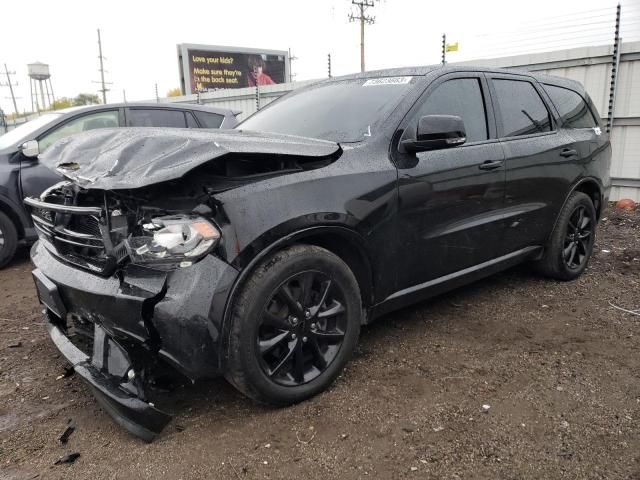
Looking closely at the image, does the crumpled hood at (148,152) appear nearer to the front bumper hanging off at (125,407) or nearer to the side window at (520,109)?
the front bumper hanging off at (125,407)

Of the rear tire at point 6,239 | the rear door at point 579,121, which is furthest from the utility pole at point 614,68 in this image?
the rear tire at point 6,239

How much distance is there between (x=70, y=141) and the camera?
2963 mm

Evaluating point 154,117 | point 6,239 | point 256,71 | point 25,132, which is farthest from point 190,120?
point 256,71

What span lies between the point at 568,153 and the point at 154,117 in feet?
14.9

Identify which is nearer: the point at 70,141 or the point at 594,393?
the point at 594,393

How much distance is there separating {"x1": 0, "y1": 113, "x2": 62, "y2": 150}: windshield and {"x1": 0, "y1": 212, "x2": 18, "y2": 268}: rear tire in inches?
31.8

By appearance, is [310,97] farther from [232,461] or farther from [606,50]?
[606,50]

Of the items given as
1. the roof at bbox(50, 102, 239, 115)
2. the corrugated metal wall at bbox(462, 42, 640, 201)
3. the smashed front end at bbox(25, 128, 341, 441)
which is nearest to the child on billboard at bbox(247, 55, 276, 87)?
the corrugated metal wall at bbox(462, 42, 640, 201)

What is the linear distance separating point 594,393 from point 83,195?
2.86 m

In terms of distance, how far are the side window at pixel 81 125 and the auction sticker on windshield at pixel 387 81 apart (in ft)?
11.4

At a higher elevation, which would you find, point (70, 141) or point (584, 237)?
point (70, 141)

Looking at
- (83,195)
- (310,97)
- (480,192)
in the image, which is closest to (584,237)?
(480,192)

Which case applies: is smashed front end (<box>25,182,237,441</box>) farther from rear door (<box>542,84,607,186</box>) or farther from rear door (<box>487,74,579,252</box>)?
rear door (<box>542,84,607,186</box>)

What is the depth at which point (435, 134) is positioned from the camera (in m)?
2.90
